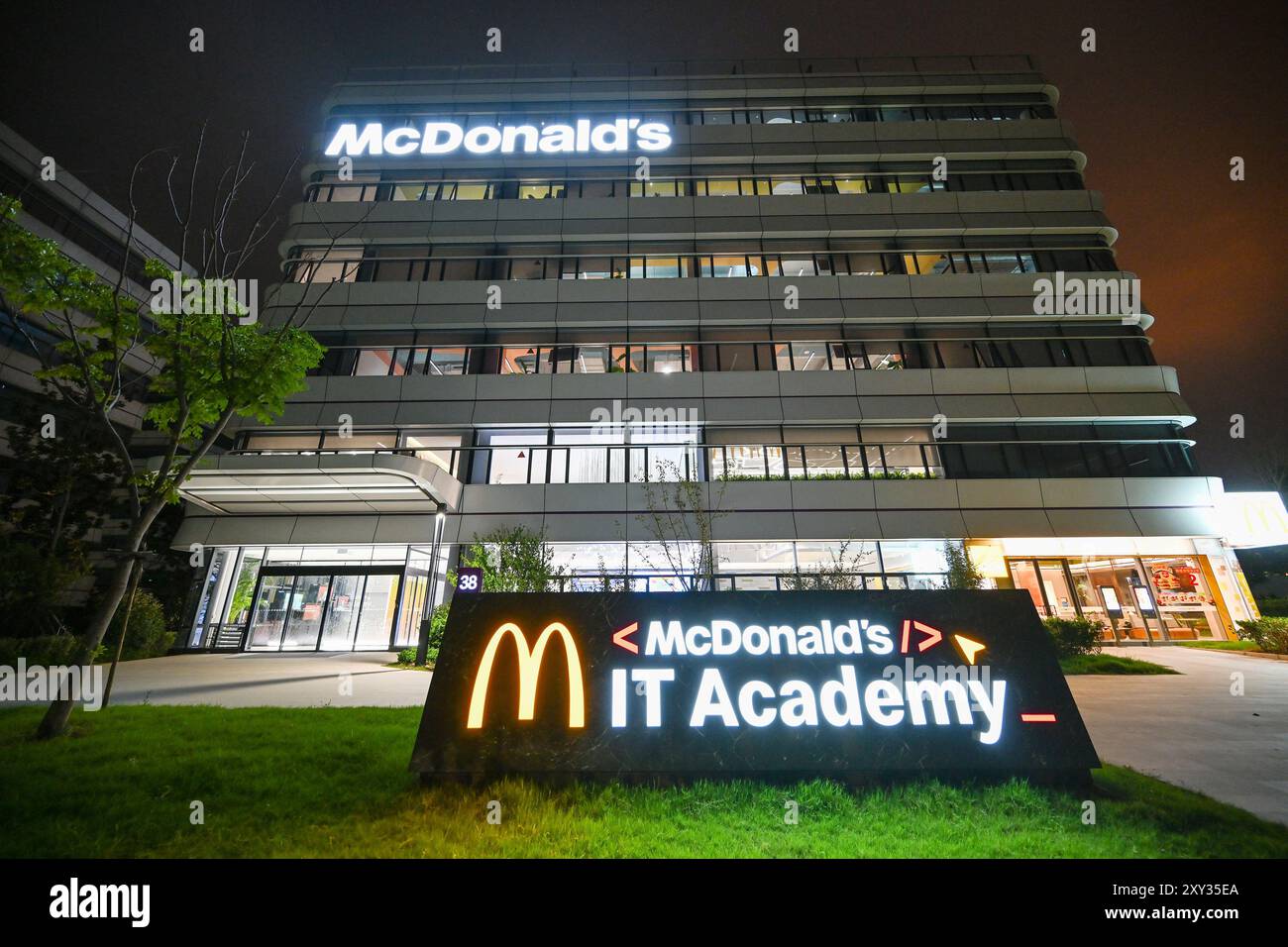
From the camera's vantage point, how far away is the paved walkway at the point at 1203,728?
18.7 ft

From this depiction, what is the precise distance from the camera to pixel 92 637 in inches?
290

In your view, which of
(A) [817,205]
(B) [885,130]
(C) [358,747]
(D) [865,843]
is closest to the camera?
(D) [865,843]

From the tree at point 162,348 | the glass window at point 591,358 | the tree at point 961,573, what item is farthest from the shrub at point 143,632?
the tree at point 961,573

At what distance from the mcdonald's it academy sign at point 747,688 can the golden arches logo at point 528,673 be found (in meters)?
0.02

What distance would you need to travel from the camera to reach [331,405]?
70.2 feet

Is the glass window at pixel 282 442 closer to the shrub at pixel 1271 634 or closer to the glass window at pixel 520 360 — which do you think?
the glass window at pixel 520 360

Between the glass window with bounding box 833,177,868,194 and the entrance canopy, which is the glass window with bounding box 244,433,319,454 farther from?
the glass window with bounding box 833,177,868,194

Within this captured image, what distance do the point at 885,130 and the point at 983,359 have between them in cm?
1467

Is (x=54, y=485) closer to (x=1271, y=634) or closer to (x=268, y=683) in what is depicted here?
(x=268, y=683)

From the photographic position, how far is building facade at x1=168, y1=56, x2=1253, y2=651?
64.6 feet

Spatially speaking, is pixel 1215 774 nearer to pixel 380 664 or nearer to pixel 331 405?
pixel 380 664

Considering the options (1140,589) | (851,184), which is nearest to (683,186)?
(851,184)

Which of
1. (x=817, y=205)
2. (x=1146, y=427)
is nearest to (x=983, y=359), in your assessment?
(x=1146, y=427)

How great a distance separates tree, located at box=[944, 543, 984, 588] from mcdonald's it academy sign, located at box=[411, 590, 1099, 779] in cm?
1110
